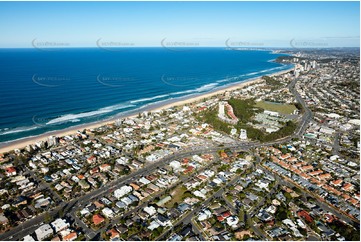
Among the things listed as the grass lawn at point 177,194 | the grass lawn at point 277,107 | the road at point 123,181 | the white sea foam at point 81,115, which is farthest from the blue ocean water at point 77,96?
the grass lawn at point 177,194

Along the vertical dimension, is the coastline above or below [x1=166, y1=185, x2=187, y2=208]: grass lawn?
below

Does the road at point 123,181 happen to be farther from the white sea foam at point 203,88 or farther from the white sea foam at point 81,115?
the white sea foam at point 203,88

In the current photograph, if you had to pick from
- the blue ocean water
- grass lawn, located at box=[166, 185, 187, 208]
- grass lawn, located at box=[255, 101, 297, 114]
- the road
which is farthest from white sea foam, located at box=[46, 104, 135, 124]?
grass lawn, located at box=[255, 101, 297, 114]

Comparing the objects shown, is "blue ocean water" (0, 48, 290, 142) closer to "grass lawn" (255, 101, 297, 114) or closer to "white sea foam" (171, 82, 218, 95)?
"white sea foam" (171, 82, 218, 95)

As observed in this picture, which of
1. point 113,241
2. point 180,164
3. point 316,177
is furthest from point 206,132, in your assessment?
point 113,241

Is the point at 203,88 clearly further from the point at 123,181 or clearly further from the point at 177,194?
the point at 177,194

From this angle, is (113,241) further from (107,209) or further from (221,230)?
(221,230)
